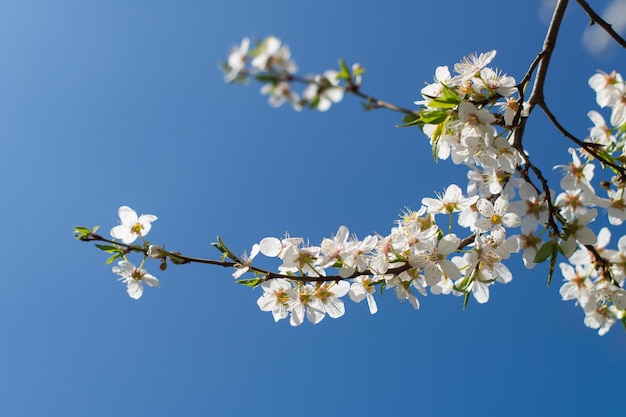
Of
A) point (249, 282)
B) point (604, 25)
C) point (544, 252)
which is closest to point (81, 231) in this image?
point (249, 282)

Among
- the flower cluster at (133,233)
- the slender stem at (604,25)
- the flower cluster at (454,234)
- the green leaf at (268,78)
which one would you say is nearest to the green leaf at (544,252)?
the flower cluster at (454,234)

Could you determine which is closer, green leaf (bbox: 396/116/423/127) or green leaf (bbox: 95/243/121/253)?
green leaf (bbox: 396/116/423/127)

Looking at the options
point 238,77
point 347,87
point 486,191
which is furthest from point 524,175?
point 238,77

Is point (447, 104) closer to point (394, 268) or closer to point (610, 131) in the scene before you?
point (394, 268)

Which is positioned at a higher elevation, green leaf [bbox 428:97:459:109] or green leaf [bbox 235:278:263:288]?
green leaf [bbox 428:97:459:109]

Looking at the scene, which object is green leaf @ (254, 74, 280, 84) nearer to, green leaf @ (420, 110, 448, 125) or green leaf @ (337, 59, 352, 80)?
green leaf @ (337, 59, 352, 80)

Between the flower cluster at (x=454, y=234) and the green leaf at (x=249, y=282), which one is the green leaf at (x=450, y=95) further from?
the green leaf at (x=249, y=282)

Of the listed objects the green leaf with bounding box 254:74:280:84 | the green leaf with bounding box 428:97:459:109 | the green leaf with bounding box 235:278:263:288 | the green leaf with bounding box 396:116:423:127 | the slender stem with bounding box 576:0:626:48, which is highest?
the slender stem with bounding box 576:0:626:48

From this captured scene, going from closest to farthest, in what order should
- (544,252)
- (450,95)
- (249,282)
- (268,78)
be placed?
(268,78)
(450,95)
(544,252)
(249,282)

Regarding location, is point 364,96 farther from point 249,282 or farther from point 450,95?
point 249,282

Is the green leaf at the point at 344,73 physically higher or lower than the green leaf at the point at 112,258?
lower

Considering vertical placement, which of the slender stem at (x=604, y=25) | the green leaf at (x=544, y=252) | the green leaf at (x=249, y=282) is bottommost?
the green leaf at (x=544, y=252)

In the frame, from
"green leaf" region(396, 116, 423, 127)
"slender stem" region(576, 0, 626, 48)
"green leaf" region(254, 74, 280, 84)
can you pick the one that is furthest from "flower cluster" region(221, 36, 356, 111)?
"slender stem" region(576, 0, 626, 48)
